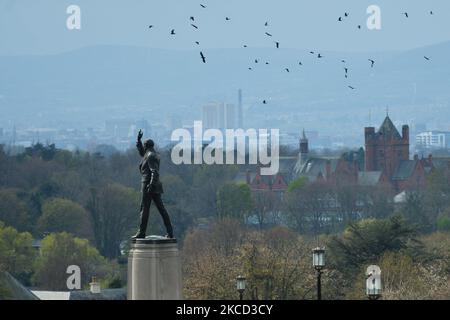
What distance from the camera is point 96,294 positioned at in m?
76.5

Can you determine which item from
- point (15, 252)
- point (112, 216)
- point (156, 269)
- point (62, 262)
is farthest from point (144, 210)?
point (112, 216)

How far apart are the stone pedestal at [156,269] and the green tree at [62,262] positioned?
6382 cm

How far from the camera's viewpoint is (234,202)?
17725 centimetres

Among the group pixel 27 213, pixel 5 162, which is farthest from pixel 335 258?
pixel 5 162

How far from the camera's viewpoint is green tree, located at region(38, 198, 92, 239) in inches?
5837

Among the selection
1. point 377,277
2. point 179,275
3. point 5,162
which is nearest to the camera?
point 179,275

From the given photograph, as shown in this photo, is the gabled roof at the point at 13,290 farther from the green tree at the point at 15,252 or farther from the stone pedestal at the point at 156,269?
the stone pedestal at the point at 156,269

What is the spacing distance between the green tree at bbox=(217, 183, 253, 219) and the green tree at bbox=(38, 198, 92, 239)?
1771 centimetres

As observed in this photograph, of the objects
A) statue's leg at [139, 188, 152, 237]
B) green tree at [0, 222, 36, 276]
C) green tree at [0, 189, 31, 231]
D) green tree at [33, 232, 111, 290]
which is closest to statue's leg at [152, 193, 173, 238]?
statue's leg at [139, 188, 152, 237]

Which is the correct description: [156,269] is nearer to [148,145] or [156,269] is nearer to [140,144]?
[140,144]

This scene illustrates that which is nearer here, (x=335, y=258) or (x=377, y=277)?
(x=377, y=277)

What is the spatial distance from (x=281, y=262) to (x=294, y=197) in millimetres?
124959

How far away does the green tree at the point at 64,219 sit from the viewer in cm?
14825

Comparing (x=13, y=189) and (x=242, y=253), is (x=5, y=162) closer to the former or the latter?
(x=13, y=189)
